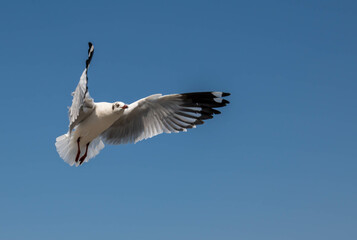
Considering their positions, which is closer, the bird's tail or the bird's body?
the bird's body

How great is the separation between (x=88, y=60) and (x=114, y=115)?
1342 mm

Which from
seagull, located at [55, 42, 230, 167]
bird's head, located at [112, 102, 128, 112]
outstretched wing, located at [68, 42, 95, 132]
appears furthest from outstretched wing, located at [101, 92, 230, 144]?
outstretched wing, located at [68, 42, 95, 132]

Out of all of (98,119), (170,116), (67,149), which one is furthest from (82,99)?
(170,116)

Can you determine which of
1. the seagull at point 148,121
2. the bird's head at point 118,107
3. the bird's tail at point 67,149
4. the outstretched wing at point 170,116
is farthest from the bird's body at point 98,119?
the outstretched wing at point 170,116

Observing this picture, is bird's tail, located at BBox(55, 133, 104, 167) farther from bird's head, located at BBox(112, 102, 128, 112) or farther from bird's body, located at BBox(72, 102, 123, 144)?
bird's head, located at BBox(112, 102, 128, 112)

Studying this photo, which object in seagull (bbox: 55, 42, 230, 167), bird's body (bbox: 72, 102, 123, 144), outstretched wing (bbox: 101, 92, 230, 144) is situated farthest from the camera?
outstretched wing (bbox: 101, 92, 230, 144)

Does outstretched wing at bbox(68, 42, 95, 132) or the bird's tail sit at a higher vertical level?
outstretched wing at bbox(68, 42, 95, 132)

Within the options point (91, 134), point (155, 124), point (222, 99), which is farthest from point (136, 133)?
point (222, 99)

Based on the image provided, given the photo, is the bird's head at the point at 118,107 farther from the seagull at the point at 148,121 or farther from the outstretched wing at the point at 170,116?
the outstretched wing at the point at 170,116

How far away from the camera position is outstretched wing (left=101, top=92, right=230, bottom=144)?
6.91 m

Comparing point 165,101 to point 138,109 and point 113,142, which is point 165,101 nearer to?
point 138,109

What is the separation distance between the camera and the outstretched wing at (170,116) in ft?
22.7

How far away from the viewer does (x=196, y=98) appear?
22.9ft

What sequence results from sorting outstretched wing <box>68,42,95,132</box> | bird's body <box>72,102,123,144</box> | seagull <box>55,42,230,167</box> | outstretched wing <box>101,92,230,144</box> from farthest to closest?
outstretched wing <box>101,92,230,144</box> → seagull <box>55,42,230,167</box> → bird's body <box>72,102,123,144</box> → outstretched wing <box>68,42,95,132</box>
